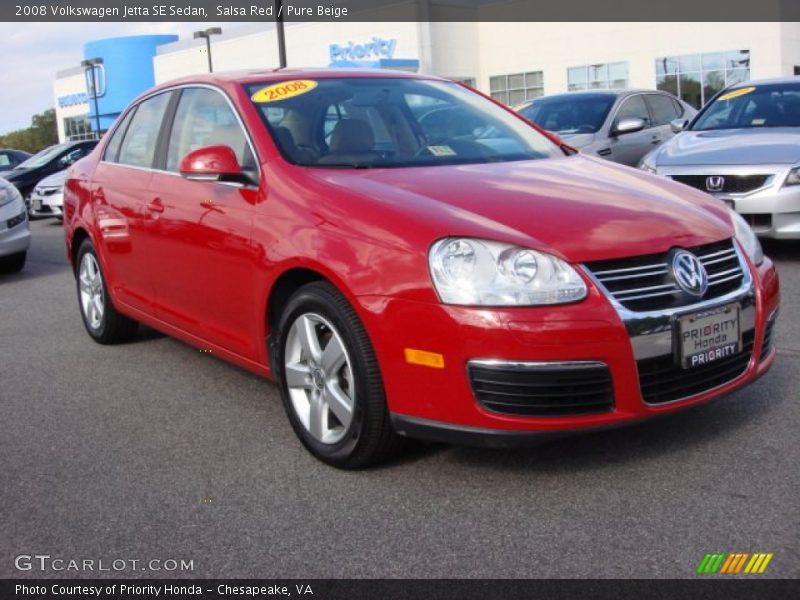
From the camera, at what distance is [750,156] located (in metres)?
7.72

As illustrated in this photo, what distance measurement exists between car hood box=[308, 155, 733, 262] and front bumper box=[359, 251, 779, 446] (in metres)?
0.25

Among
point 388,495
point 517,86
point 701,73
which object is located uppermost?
point 517,86

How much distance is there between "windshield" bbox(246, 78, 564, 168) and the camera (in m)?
4.17

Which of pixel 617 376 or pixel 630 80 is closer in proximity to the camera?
pixel 617 376

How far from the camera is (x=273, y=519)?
129 inches

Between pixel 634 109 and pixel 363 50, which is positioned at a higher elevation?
pixel 363 50

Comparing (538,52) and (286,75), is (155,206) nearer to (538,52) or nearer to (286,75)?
(286,75)

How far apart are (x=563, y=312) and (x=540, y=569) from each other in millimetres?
830

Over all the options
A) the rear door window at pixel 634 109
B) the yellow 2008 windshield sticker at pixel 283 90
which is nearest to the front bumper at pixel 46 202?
the rear door window at pixel 634 109

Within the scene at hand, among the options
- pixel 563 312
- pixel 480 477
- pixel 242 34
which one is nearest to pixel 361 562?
pixel 480 477

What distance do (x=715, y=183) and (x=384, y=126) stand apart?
4178mm

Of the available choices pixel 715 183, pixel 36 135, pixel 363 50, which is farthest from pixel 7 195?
pixel 36 135

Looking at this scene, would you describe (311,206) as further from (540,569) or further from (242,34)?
(242,34)

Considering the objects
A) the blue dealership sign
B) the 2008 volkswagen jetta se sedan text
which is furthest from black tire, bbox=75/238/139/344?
the blue dealership sign
